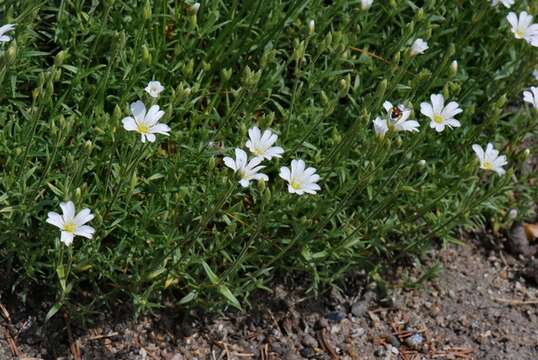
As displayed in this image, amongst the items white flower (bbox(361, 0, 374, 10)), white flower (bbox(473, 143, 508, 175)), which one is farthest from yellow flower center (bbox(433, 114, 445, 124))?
white flower (bbox(361, 0, 374, 10))

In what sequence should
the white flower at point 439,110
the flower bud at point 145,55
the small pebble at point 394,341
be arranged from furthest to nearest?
the small pebble at point 394,341 → the white flower at point 439,110 → the flower bud at point 145,55

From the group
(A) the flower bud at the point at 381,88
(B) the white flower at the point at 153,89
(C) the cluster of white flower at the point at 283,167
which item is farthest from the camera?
(A) the flower bud at the point at 381,88

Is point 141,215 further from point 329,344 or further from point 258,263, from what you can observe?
point 329,344

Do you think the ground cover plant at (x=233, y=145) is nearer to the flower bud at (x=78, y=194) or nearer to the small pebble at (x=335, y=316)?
the flower bud at (x=78, y=194)

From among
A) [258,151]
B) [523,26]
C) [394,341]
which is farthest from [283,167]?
[523,26]

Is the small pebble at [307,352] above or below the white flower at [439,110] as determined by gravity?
below

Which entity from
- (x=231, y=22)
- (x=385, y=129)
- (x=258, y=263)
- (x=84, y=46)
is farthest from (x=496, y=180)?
(x=84, y=46)

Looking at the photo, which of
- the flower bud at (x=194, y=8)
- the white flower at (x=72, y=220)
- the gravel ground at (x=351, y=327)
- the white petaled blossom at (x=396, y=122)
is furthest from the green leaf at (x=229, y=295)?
the flower bud at (x=194, y=8)
